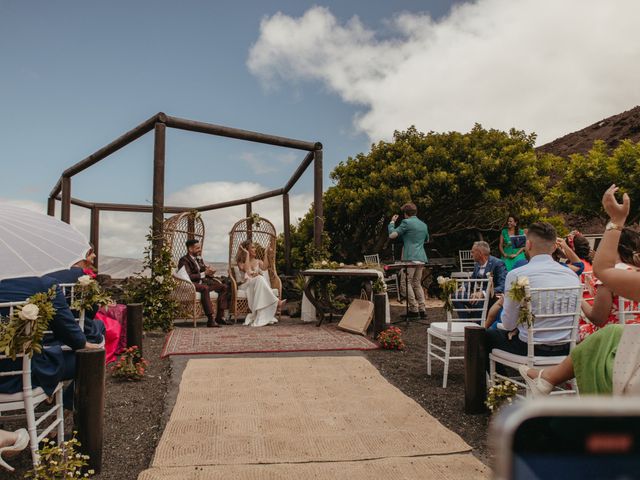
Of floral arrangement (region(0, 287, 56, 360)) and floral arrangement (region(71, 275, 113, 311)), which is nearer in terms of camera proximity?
floral arrangement (region(0, 287, 56, 360))

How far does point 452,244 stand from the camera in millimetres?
12641

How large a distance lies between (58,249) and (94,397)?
107 cm

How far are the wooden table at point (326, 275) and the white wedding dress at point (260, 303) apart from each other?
0.59m

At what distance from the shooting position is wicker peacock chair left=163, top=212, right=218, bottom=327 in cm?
728

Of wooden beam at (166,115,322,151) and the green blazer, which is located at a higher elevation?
wooden beam at (166,115,322,151)

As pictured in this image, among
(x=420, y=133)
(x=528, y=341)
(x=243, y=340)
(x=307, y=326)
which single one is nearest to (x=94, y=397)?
(x=528, y=341)

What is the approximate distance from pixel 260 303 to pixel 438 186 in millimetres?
5593

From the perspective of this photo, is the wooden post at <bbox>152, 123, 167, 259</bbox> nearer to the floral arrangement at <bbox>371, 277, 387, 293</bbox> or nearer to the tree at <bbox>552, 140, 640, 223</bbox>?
the floral arrangement at <bbox>371, 277, 387, 293</bbox>

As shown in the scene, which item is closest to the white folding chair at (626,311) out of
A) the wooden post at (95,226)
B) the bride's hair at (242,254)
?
the bride's hair at (242,254)

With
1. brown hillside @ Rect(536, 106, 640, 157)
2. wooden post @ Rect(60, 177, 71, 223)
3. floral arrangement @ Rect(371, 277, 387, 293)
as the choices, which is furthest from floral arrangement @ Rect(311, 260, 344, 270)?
brown hillside @ Rect(536, 106, 640, 157)

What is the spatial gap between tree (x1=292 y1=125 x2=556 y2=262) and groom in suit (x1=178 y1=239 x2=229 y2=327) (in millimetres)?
4667

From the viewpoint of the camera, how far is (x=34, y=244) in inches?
118

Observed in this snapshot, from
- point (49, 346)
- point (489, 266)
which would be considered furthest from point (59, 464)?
point (489, 266)

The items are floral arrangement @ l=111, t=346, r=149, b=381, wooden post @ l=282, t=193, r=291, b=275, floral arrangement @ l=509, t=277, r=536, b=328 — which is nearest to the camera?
floral arrangement @ l=509, t=277, r=536, b=328
